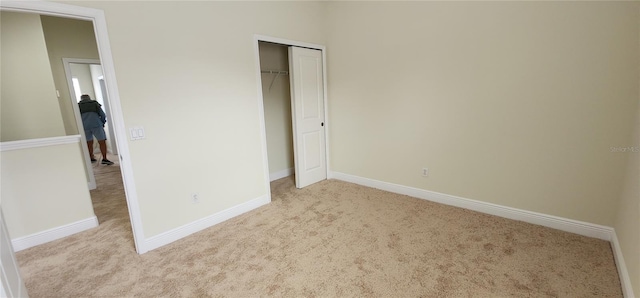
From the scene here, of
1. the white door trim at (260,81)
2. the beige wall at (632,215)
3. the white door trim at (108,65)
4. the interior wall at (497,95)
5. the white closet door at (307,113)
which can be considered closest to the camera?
the beige wall at (632,215)

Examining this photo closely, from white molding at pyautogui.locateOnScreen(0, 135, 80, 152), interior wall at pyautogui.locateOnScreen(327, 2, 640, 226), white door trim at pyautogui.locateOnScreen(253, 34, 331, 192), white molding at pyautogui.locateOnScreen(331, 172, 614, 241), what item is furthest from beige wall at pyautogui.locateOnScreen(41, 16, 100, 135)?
white molding at pyautogui.locateOnScreen(331, 172, 614, 241)

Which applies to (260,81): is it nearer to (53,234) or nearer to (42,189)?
(42,189)

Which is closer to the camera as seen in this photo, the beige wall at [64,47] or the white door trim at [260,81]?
the white door trim at [260,81]

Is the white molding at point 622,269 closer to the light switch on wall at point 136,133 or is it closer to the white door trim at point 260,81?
the white door trim at point 260,81

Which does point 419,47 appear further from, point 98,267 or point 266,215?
point 98,267

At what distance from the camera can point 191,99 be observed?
2564 mm

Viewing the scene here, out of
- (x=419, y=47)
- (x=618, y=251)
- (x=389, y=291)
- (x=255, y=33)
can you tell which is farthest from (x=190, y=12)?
(x=618, y=251)

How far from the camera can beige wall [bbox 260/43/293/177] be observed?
400 centimetres

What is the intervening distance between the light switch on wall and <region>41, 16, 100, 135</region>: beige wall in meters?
2.85

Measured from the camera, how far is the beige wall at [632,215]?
162cm

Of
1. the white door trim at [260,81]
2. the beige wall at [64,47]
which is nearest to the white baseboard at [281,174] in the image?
the white door trim at [260,81]

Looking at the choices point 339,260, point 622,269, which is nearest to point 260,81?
point 339,260

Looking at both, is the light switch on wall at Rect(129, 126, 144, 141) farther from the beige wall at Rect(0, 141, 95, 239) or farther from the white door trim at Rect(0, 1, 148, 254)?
the beige wall at Rect(0, 141, 95, 239)

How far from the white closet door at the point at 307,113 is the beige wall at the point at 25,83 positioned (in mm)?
2909
